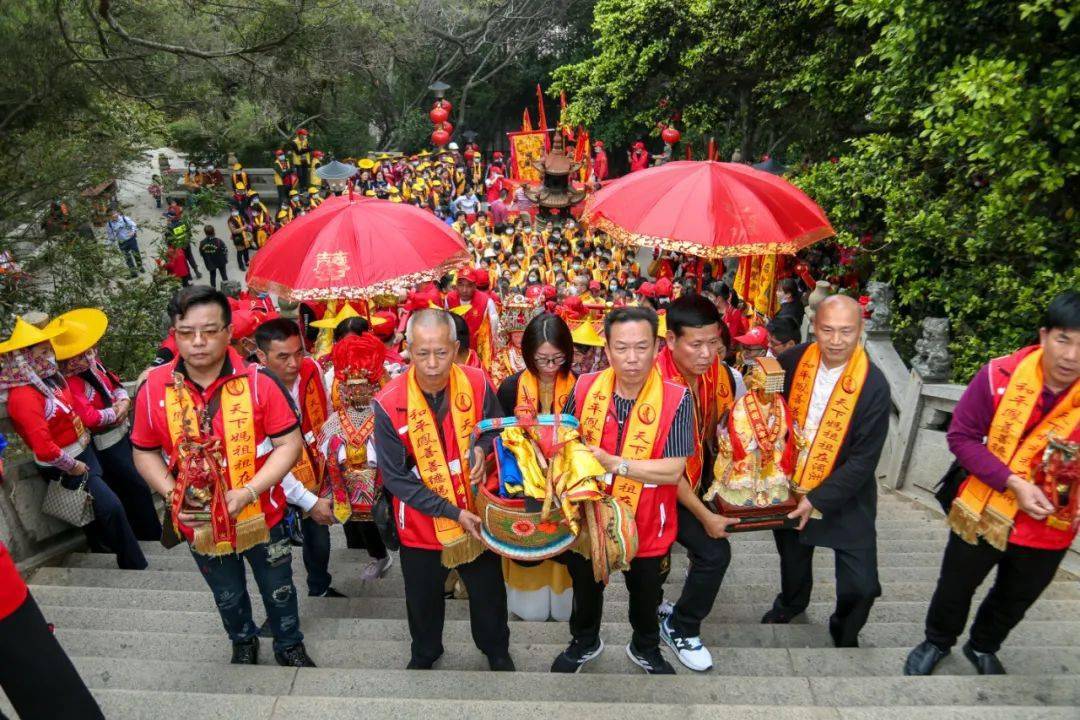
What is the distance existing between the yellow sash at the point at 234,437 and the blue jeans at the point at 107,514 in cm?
191

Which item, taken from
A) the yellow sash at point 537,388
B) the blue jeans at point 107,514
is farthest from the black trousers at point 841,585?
the blue jeans at point 107,514

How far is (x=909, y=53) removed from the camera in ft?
20.5

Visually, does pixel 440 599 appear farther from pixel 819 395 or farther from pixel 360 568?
pixel 819 395

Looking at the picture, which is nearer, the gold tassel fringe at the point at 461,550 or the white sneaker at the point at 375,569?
the gold tassel fringe at the point at 461,550

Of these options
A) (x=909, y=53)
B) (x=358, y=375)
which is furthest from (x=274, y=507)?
(x=909, y=53)

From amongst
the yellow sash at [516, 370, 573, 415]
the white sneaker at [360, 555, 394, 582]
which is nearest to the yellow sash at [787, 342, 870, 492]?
the yellow sash at [516, 370, 573, 415]

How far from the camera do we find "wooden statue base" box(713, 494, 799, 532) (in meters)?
3.48

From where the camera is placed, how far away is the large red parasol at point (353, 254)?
14.0 ft

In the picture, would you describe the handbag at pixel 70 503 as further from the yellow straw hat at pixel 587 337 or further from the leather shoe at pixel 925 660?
the leather shoe at pixel 925 660

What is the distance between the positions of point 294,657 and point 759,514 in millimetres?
2361

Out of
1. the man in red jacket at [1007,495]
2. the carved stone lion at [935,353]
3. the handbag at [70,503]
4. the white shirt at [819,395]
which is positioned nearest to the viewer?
the man in red jacket at [1007,495]

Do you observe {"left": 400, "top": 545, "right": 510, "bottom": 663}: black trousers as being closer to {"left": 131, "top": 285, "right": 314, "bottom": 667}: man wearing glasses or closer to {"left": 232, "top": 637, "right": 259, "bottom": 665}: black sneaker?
{"left": 131, "top": 285, "right": 314, "bottom": 667}: man wearing glasses

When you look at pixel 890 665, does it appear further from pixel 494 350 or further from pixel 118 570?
pixel 118 570

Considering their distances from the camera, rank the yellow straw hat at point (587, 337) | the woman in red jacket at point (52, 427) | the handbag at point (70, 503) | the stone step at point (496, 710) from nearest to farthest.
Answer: the stone step at point (496, 710) < the woman in red jacket at point (52, 427) < the handbag at point (70, 503) < the yellow straw hat at point (587, 337)
